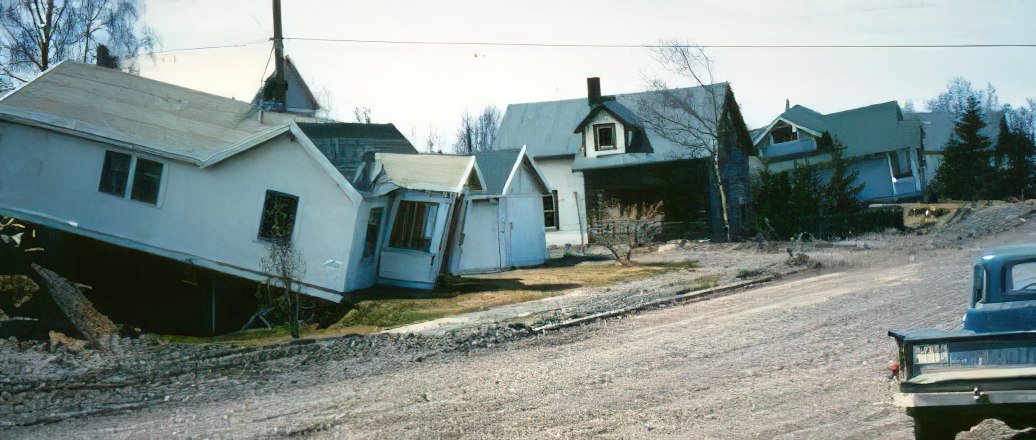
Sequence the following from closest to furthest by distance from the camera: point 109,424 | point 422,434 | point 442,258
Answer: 1. point 422,434
2. point 109,424
3. point 442,258

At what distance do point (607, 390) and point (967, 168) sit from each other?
4725 cm

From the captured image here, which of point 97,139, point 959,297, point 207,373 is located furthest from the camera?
point 97,139

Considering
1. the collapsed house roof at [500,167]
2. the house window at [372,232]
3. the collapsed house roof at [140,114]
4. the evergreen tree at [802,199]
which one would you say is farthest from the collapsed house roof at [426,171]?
the evergreen tree at [802,199]

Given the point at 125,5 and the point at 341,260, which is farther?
the point at 125,5

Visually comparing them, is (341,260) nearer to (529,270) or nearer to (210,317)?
(210,317)

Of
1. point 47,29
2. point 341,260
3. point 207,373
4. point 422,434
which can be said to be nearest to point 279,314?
point 341,260

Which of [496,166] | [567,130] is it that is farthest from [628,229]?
[567,130]

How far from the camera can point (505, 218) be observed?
1115 inches

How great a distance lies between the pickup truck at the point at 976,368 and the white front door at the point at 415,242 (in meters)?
15.2

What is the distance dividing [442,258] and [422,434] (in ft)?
47.7

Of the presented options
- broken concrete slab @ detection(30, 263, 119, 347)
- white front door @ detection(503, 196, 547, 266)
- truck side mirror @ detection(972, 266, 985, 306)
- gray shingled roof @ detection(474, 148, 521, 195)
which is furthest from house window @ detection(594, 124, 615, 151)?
truck side mirror @ detection(972, 266, 985, 306)

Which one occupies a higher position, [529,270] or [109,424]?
[529,270]

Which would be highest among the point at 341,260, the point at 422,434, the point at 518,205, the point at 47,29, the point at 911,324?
the point at 47,29

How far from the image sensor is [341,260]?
60.5 ft
